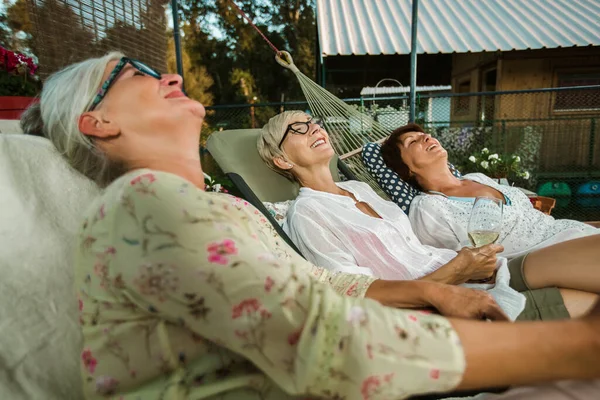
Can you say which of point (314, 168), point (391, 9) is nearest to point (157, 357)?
point (314, 168)

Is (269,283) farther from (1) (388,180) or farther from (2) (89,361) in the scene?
(1) (388,180)

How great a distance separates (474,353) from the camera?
60cm

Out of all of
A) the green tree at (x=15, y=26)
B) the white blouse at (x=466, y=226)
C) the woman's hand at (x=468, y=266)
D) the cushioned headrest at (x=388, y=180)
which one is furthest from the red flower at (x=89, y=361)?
the green tree at (x=15, y=26)

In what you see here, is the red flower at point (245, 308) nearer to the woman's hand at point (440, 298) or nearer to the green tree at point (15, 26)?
the woman's hand at point (440, 298)

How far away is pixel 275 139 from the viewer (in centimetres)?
216

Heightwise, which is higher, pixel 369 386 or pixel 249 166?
pixel 249 166

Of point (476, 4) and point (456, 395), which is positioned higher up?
point (476, 4)

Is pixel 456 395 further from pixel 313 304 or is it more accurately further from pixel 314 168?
pixel 314 168

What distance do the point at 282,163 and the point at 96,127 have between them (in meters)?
1.33

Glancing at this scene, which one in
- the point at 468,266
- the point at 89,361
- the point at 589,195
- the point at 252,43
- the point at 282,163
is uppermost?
the point at 252,43

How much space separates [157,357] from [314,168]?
60.2 inches

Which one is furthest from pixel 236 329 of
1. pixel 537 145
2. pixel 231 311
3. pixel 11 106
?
pixel 537 145

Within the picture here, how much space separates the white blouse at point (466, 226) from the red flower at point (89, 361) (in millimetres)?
1797

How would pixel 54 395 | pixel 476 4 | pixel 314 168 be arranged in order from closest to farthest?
pixel 54 395 → pixel 314 168 → pixel 476 4
